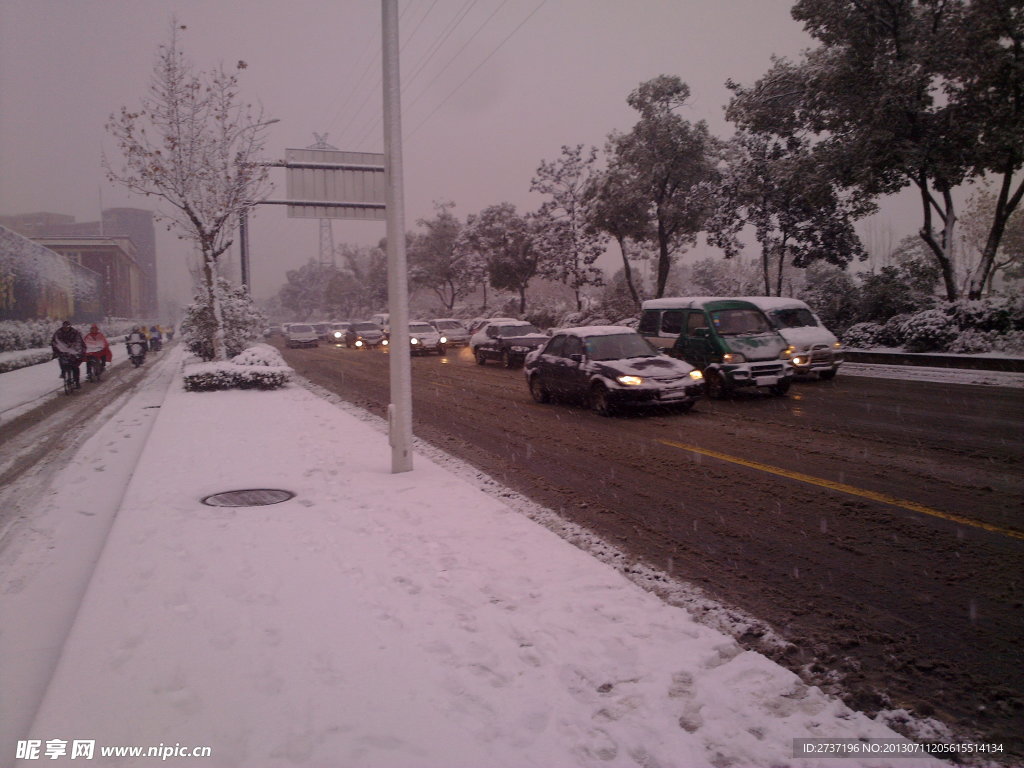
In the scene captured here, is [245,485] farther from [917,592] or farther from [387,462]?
[917,592]

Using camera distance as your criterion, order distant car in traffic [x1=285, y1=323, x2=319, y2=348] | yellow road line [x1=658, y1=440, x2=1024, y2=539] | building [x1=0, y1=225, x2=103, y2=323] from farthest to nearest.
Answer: distant car in traffic [x1=285, y1=323, x2=319, y2=348] → building [x1=0, y1=225, x2=103, y2=323] → yellow road line [x1=658, y1=440, x2=1024, y2=539]

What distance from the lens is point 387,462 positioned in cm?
855

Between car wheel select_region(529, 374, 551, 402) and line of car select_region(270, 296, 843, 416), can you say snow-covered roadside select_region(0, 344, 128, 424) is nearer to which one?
car wheel select_region(529, 374, 551, 402)

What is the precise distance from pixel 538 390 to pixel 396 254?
23.8 feet

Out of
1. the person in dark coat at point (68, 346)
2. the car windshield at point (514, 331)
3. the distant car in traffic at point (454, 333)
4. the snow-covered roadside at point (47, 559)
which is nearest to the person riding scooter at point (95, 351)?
the person in dark coat at point (68, 346)

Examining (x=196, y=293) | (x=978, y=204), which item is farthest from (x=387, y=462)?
(x=978, y=204)

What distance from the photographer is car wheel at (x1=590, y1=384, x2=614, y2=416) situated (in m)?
12.1

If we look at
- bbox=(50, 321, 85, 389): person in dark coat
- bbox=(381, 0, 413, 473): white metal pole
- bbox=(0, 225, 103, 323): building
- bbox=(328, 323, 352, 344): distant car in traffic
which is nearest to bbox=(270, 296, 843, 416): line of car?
bbox=(381, 0, 413, 473): white metal pole

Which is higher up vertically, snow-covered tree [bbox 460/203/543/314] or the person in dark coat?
snow-covered tree [bbox 460/203/543/314]

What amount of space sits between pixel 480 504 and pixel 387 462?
2.40m

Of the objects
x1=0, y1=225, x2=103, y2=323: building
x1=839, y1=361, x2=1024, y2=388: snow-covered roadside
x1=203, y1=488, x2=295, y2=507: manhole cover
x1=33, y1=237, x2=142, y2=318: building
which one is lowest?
x1=203, y1=488, x2=295, y2=507: manhole cover

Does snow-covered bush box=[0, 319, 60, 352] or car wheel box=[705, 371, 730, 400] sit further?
snow-covered bush box=[0, 319, 60, 352]

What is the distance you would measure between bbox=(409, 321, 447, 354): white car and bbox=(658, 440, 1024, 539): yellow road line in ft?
83.4

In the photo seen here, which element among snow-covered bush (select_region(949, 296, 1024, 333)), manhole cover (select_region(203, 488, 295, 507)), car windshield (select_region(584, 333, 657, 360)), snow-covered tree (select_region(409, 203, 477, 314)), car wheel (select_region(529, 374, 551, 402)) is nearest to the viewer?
manhole cover (select_region(203, 488, 295, 507))
